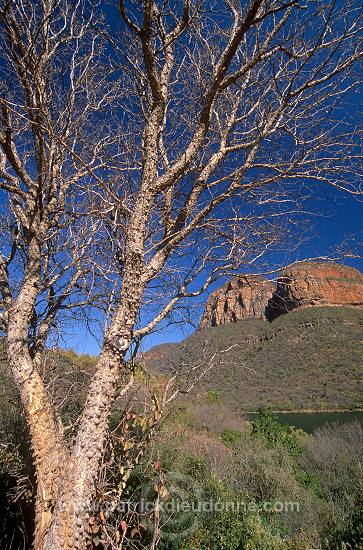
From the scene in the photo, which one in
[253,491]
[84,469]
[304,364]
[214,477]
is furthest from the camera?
[304,364]

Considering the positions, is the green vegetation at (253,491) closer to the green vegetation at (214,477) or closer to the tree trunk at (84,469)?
the green vegetation at (214,477)

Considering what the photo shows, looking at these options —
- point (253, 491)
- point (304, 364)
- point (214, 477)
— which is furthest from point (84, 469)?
point (304, 364)

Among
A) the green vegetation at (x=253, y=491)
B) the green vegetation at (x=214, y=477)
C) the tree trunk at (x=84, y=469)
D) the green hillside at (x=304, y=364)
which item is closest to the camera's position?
the tree trunk at (x=84, y=469)

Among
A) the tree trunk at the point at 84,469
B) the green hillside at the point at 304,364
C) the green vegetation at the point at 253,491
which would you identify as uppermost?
the green hillside at the point at 304,364

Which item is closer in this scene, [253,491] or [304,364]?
[253,491]

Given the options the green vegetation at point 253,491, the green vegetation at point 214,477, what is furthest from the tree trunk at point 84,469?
the green vegetation at point 253,491

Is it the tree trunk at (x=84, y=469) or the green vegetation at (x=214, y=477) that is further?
the green vegetation at (x=214, y=477)

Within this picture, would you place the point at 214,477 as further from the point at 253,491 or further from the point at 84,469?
the point at 84,469

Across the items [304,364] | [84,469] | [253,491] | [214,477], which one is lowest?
[253,491]

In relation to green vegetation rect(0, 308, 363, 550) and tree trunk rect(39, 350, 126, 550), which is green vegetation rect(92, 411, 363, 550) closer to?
green vegetation rect(0, 308, 363, 550)

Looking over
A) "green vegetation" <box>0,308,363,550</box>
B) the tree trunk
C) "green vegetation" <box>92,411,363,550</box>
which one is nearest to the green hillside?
"green vegetation" <box>0,308,363,550</box>

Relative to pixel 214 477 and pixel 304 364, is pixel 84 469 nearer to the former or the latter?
pixel 214 477

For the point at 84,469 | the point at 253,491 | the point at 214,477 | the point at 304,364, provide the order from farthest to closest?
1. the point at 304,364
2. the point at 253,491
3. the point at 214,477
4. the point at 84,469

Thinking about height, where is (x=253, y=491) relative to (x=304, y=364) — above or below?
below
